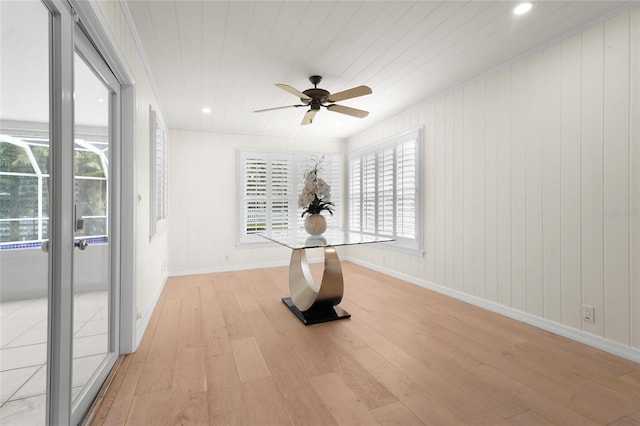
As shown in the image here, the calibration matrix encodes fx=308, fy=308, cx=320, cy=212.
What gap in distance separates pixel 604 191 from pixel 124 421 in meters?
3.43

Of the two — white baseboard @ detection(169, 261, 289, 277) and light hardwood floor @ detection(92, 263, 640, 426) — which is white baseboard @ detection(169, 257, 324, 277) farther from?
light hardwood floor @ detection(92, 263, 640, 426)

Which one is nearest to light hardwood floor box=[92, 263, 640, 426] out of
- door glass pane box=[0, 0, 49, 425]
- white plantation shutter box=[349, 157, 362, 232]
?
door glass pane box=[0, 0, 49, 425]

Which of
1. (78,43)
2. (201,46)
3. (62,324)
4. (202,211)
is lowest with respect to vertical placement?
(62,324)

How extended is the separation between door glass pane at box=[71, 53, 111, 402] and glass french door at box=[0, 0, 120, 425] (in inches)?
0.5

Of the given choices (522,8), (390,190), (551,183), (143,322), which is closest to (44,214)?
(143,322)

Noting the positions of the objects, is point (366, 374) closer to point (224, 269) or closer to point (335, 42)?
point (335, 42)

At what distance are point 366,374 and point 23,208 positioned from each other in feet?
6.36

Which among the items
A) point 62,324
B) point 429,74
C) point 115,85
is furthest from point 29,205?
point 429,74

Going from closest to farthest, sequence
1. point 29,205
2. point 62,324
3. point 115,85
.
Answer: point 29,205 < point 62,324 < point 115,85

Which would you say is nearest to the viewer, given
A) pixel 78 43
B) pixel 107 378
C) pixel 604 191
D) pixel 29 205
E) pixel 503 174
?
pixel 29 205

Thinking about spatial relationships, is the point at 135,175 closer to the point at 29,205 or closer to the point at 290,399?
the point at 29,205

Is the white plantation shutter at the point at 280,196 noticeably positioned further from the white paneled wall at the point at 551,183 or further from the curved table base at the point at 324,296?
the white paneled wall at the point at 551,183

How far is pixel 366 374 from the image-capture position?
2.00m

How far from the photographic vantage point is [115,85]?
6.93 feet
